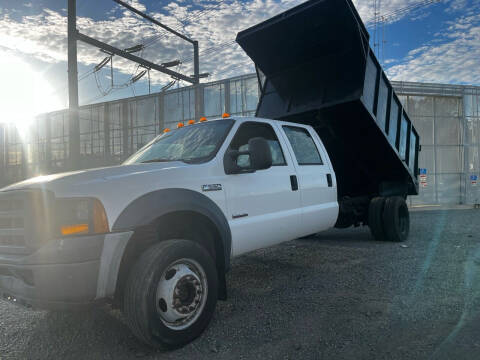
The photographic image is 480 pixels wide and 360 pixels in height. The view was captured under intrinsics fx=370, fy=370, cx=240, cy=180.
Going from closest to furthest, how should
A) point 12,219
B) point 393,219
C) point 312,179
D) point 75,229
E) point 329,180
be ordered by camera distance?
point 75,229 < point 12,219 < point 312,179 < point 329,180 < point 393,219

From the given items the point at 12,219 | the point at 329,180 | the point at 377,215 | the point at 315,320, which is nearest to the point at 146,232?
the point at 12,219

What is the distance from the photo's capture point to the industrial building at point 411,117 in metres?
17.1

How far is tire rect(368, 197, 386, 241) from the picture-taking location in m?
6.54

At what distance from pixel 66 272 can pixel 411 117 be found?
1743cm

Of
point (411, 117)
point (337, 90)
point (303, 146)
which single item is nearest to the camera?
point (303, 146)

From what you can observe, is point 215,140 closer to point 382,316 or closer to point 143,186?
point 143,186

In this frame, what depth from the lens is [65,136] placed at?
97.6 ft

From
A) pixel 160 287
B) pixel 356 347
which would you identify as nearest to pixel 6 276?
pixel 160 287

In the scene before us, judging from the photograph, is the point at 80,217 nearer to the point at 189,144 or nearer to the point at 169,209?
the point at 169,209

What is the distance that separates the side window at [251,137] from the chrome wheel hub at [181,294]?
1360mm

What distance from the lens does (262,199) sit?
12.7 ft

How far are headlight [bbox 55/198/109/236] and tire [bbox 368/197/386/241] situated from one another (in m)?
5.18

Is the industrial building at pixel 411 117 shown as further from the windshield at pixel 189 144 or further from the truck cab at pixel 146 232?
the truck cab at pixel 146 232

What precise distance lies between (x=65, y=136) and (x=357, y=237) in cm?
2795
